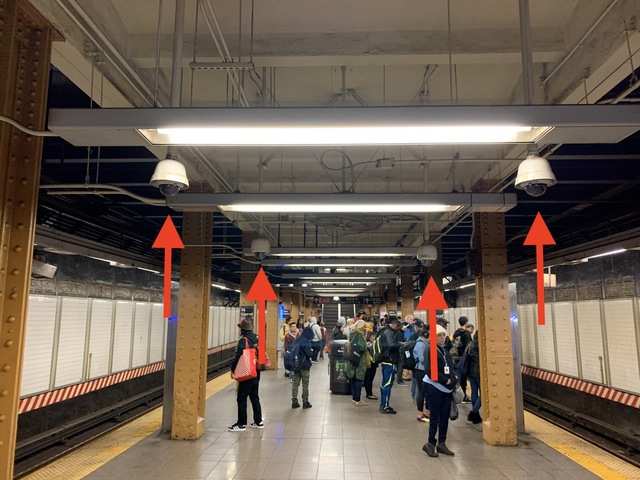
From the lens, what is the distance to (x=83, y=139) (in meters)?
2.98

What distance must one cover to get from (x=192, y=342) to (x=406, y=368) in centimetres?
391

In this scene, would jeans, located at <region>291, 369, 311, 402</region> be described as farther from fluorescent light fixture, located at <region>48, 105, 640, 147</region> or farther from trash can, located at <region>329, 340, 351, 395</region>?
fluorescent light fixture, located at <region>48, 105, 640, 147</region>

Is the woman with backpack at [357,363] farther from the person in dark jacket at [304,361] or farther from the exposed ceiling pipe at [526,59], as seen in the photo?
the exposed ceiling pipe at [526,59]

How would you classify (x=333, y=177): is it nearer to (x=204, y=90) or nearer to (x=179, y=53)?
(x=204, y=90)

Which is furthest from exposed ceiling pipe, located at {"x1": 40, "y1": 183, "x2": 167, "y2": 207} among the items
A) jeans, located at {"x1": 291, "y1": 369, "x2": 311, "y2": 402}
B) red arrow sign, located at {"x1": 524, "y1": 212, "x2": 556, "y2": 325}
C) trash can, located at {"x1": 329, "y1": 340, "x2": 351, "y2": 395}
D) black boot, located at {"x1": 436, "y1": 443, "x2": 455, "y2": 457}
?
trash can, located at {"x1": 329, "y1": 340, "x2": 351, "y2": 395}

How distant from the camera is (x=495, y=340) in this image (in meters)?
6.88

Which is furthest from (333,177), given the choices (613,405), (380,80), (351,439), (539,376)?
(539,376)

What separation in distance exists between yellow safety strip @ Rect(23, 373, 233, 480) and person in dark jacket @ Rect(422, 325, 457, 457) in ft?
13.8

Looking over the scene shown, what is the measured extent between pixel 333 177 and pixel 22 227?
19.3 ft

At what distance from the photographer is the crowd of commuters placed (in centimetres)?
606

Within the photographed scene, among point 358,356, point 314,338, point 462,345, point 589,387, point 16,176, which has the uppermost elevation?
point 16,176

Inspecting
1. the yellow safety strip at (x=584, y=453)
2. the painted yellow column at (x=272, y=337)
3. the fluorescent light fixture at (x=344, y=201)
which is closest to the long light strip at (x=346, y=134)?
the fluorescent light fixture at (x=344, y=201)

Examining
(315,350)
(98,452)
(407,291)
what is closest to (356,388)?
(315,350)

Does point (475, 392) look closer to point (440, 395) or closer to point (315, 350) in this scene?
point (440, 395)
